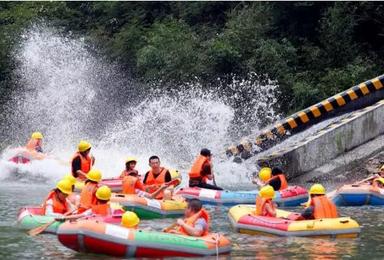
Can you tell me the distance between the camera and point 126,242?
552 inches

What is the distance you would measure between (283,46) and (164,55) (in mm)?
4748

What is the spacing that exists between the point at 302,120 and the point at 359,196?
7757 mm

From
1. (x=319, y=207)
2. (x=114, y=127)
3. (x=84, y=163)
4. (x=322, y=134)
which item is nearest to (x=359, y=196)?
(x=319, y=207)

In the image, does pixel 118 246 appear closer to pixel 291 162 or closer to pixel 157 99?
pixel 291 162

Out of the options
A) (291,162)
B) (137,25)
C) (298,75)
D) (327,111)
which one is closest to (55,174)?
(291,162)

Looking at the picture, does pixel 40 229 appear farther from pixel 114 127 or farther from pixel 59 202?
pixel 114 127

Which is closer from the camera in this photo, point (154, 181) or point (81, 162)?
point (154, 181)

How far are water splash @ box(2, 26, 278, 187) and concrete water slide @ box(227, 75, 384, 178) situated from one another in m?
1.30

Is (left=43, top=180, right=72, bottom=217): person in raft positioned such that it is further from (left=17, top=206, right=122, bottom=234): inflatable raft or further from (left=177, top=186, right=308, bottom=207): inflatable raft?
(left=177, top=186, right=308, bottom=207): inflatable raft

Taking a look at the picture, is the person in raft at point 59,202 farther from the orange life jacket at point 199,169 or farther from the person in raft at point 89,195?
the orange life jacket at point 199,169

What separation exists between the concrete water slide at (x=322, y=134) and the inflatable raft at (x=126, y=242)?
1102 centimetres

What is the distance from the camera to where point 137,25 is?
42.6 metres

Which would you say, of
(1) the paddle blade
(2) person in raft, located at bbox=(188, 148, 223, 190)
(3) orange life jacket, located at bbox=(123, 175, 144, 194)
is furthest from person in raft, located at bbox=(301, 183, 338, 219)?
(2) person in raft, located at bbox=(188, 148, 223, 190)

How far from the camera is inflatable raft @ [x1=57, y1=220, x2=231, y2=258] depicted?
14047mm
